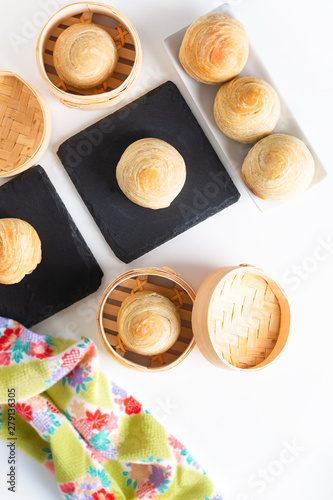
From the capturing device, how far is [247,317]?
1.05m

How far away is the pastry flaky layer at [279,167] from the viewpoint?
0.98 metres

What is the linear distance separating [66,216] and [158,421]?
59cm

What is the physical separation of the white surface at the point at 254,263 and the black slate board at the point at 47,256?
0.03 metres

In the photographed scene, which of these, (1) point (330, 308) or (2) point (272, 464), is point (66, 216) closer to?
(1) point (330, 308)

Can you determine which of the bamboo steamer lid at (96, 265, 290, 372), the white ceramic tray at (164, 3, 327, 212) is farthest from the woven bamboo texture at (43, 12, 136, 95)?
the bamboo steamer lid at (96, 265, 290, 372)

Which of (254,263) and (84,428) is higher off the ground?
(254,263)

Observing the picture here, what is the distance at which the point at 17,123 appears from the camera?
1.11m

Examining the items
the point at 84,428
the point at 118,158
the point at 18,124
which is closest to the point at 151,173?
the point at 118,158

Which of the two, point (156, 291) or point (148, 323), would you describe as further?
point (156, 291)

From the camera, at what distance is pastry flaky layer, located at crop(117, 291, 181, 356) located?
102cm

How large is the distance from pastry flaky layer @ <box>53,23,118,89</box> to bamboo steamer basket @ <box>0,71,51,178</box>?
118 mm

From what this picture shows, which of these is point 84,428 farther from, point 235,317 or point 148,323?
point 235,317

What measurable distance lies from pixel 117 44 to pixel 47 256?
561 millimetres

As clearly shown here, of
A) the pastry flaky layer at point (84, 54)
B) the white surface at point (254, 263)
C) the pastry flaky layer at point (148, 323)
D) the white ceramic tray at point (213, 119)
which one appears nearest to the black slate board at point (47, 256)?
the white surface at point (254, 263)
